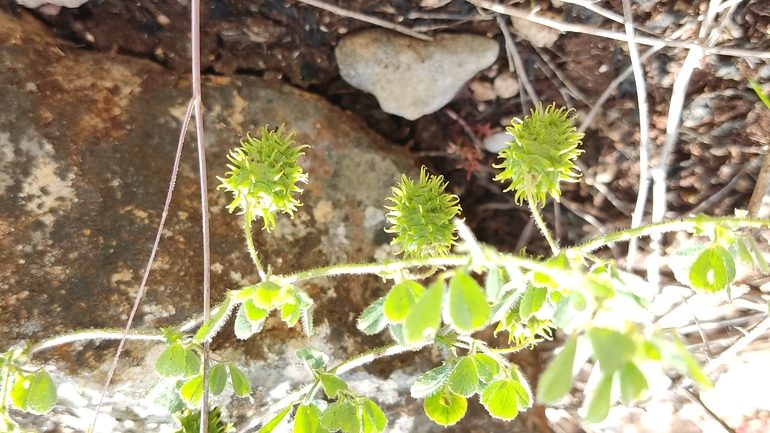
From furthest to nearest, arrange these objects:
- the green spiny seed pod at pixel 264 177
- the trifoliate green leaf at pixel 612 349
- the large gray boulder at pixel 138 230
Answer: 1. the large gray boulder at pixel 138 230
2. the green spiny seed pod at pixel 264 177
3. the trifoliate green leaf at pixel 612 349

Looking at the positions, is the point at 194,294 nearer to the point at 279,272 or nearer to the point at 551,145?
the point at 279,272

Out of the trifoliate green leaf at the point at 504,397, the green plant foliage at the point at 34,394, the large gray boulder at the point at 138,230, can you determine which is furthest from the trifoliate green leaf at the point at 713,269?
the green plant foliage at the point at 34,394

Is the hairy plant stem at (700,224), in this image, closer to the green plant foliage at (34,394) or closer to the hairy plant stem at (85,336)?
the hairy plant stem at (85,336)

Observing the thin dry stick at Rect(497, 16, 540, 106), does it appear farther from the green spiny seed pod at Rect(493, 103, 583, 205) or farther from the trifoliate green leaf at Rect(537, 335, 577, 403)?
the trifoliate green leaf at Rect(537, 335, 577, 403)

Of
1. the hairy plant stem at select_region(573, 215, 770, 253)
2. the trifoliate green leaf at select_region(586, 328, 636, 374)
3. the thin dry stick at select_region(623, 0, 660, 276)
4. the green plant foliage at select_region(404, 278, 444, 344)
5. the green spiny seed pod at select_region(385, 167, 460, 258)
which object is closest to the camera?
the trifoliate green leaf at select_region(586, 328, 636, 374)

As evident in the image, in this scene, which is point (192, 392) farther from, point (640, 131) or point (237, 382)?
point (640, 131)

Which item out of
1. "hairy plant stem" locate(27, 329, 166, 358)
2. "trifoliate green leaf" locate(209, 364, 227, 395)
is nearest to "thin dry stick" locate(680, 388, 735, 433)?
"trifoliate green leaf" locate(209, 364, 227, 395)
